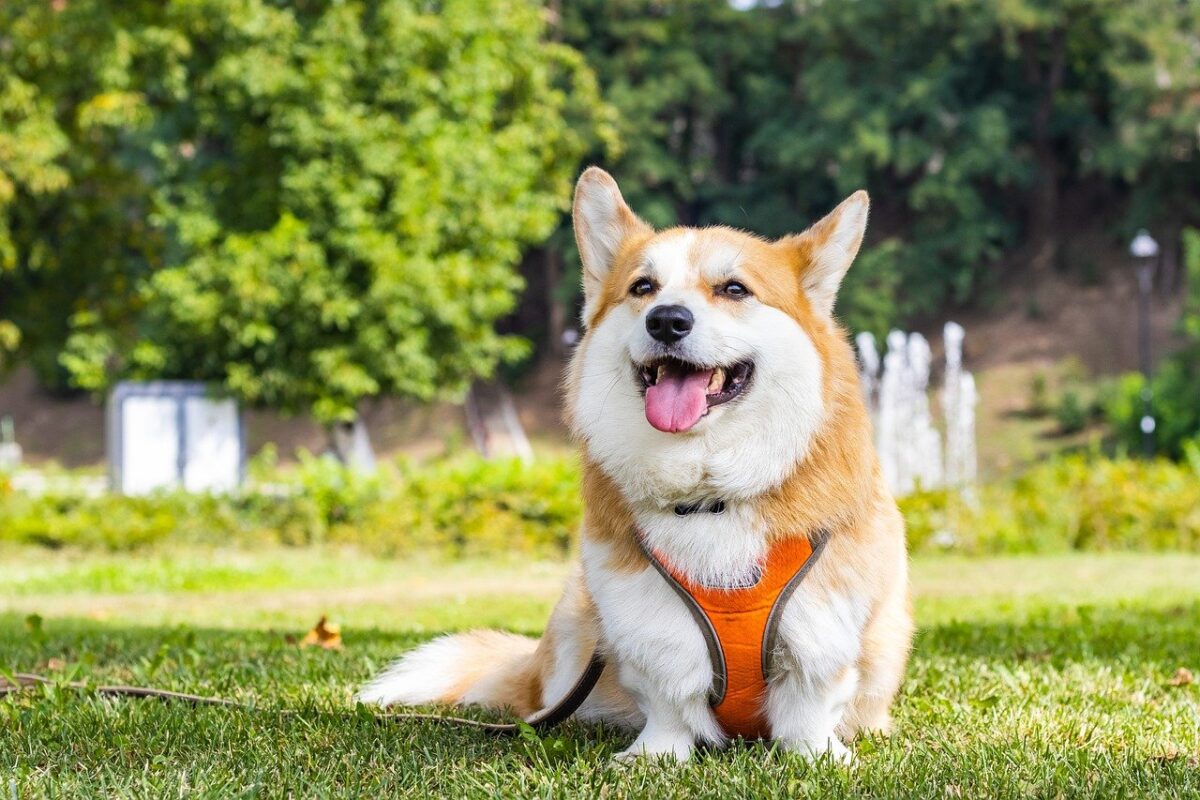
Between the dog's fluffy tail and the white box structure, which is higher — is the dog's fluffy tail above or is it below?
above

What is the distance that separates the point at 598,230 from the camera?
3.84m

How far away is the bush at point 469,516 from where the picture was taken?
13.1 metres

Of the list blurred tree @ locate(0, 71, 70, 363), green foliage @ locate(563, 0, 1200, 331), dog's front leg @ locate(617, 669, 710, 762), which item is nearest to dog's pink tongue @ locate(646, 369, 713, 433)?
dog's front leg @ locate(617, 669, 710, 762)

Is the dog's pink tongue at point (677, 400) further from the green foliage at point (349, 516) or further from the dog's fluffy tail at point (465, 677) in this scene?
the green foliage at point (349, 516)

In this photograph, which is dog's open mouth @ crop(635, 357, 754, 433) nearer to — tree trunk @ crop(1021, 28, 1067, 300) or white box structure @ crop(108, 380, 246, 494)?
white box structure @ crop(108, 380, 246, 494)

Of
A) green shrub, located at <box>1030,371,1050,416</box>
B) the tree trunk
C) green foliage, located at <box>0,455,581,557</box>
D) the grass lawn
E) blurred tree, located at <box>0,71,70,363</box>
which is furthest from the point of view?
the tree trunk

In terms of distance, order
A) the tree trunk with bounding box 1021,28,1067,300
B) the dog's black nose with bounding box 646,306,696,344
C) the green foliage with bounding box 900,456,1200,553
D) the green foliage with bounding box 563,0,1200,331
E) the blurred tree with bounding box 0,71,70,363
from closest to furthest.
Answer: the dog's black nose with bounding box 646,306,696,344
the green foliage with bounding box 900,456,1200,553
the blurred tree with bounding box 0,71,70,363
the green foliage with bounding box 563,0,1200,331
the tree trunk with bounding box 1021,28,1067,300

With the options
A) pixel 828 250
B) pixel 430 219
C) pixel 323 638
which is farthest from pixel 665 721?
pixel 430 219

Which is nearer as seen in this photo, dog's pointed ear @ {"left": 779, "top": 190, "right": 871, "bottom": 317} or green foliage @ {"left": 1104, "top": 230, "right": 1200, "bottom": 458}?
dog's pointed ear @ {"left": 779, "top": 190, "right": 871, "bottom": 317}

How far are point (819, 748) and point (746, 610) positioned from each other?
1.44 feet

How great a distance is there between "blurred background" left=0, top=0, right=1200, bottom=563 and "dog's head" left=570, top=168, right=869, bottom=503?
2214 millimetres

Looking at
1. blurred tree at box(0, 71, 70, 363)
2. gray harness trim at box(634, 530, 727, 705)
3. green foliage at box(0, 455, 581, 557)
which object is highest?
blurred tree at box(0, 71, 70, 363)

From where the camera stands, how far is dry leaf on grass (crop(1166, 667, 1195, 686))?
4.64 meters

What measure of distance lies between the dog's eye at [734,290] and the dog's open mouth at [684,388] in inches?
7.8
